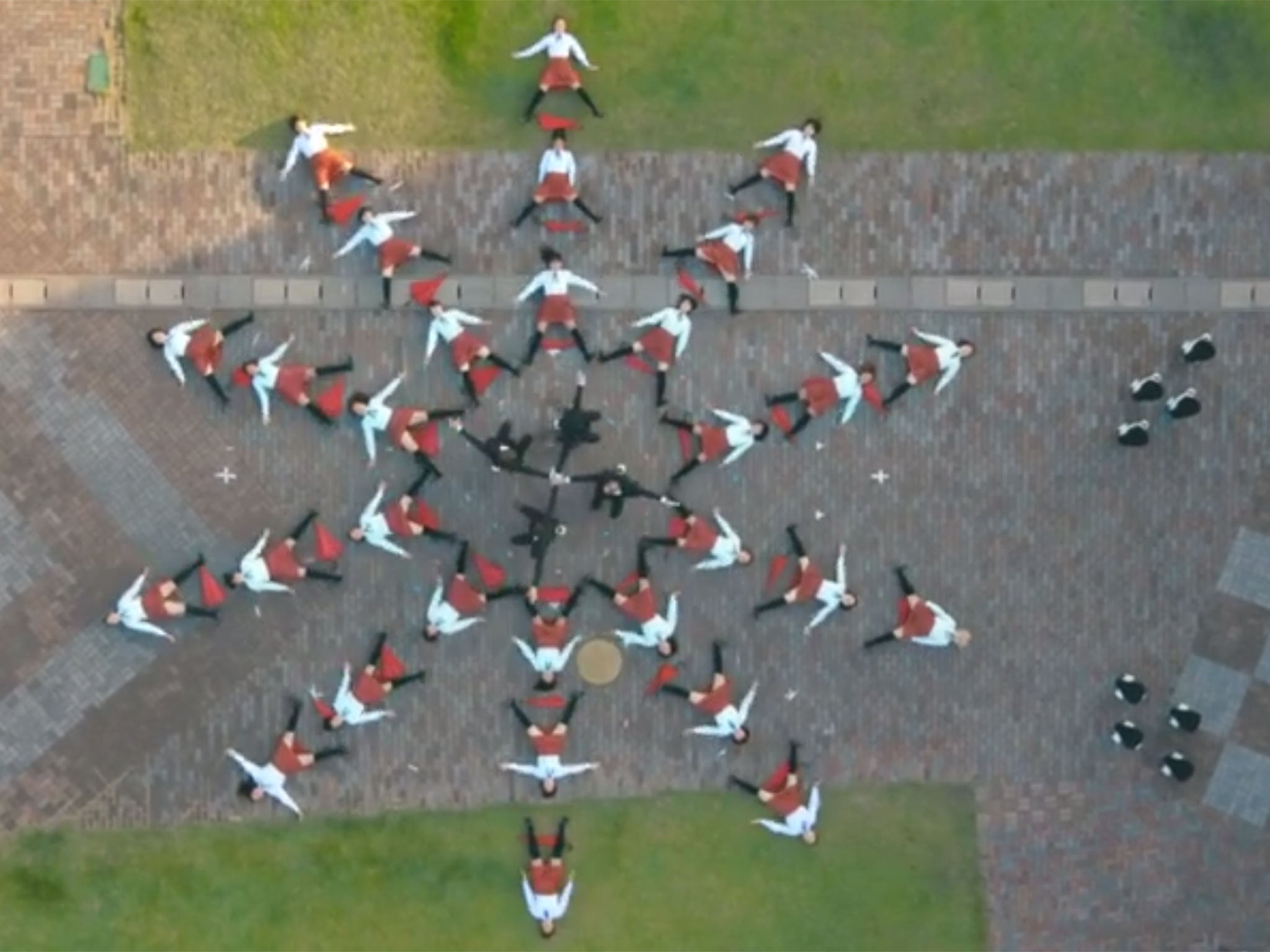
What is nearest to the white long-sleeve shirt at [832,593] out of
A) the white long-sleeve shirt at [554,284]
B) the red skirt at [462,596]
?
the red skirt at [462,596]

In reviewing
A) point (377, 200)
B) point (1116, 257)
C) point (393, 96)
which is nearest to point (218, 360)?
A: point (377, 200)

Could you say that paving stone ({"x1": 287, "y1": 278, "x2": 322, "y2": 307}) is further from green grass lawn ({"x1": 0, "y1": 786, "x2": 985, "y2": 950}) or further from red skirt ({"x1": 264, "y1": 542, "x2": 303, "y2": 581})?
green grass lawn ({"x1": 0, "y1": 786, "x2": 985, "y2": 950})

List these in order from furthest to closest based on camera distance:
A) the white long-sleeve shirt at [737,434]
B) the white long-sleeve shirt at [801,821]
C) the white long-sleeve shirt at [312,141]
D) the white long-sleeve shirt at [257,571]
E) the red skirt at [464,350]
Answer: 1. the white long-sleeve shirt at [801,821]
2. the white long-sleeve shirt at [737,434]
3. the red skirt at [464,350]
4. the white long-sleeve shirt at [257,571]
5. the white long-sleeve shirt at [312,141]

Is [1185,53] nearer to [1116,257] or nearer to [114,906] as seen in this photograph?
[1116,257]

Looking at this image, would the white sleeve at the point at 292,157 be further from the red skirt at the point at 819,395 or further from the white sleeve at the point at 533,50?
the red skirt at the point at 819,395

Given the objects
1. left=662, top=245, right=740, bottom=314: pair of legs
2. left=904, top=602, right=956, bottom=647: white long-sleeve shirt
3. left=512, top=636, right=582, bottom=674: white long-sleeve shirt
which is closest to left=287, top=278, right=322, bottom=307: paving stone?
left=662, top=245, right=740, bottom=314: pair of legs

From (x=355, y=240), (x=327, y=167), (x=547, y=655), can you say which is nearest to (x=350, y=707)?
(x=547, y=655)

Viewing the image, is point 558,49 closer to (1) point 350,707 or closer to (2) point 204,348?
(2) point 204,348
